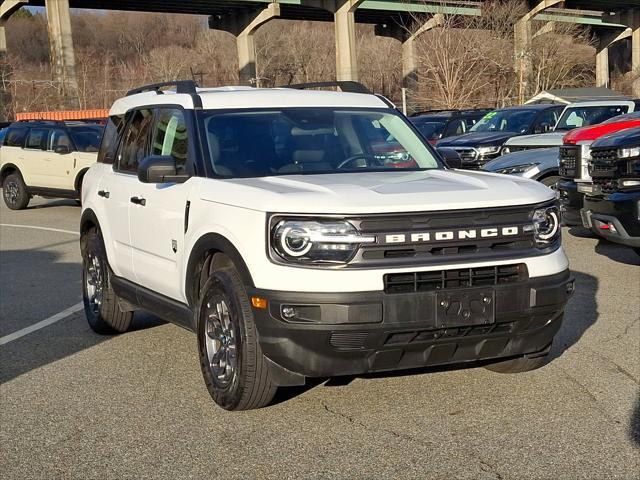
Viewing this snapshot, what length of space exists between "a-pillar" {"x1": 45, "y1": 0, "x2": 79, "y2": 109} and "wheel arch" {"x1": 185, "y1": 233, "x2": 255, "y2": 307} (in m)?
50.8

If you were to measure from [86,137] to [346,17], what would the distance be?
43084 millimetres

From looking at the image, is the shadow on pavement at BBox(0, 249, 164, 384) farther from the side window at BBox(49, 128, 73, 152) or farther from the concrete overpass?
the concrete overpass

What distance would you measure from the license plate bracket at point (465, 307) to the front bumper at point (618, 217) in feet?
13.8

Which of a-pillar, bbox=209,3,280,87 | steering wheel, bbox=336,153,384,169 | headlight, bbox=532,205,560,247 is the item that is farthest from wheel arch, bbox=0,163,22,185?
a-pillar, bbox=209,3,280,87

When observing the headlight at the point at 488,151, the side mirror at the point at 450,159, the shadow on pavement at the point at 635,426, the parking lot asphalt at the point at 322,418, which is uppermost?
the side mirror at the point at 450,159

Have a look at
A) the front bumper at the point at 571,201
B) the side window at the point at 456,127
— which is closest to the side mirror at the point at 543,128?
the side window at the point at 456,127

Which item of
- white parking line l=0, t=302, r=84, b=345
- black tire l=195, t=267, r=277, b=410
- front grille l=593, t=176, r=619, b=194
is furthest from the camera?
front grille l=593, t=176, r=619, b=194

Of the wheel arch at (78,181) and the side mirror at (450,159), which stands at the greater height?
the side mirror at (450,159)

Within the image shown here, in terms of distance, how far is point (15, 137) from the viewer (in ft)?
69.1

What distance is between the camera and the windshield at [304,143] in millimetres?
6125

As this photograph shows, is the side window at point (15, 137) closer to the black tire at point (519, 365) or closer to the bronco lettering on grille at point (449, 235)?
the black tire at point (519, 365)

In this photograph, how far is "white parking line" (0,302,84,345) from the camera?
775 centimetres

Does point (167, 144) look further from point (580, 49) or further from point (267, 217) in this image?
point (580, 49)

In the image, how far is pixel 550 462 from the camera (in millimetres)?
4602
